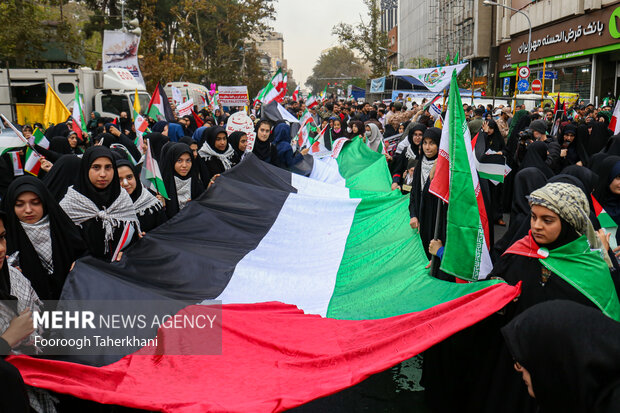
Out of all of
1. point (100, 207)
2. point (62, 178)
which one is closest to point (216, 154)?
point (62, 178)

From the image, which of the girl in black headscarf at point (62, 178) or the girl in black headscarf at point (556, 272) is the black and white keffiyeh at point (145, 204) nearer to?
the girl in black headscarf at point (62, 178)

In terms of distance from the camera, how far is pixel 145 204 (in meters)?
5.48

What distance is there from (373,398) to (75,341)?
2175 mm

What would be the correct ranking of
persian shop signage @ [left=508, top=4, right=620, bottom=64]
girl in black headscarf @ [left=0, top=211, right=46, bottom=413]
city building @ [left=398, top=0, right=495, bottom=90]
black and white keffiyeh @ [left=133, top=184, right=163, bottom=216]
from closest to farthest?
girl in black headscarf @ [left=0, top=211, right=46, bottom=413] < black and white keffiyeh @ [left=133, top=184, right=163, bottom=216] < persian shop signage @ [left=508, top=4, right=620, bottom=64] < city building @ [left=398, top=0, right=495, bottom=90]

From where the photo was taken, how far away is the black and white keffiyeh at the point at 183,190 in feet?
22.5

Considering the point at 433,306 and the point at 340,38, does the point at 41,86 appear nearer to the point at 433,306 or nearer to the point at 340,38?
the point at 433,306

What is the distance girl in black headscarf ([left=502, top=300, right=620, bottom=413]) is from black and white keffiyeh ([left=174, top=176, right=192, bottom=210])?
5.18 meters

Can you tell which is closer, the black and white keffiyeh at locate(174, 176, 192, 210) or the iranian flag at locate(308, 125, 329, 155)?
the black and white keffiyeh at locate(174, 176, 192, 210)

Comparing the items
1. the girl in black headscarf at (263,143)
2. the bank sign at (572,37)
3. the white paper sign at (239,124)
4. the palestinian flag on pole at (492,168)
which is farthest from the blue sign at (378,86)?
the palestinian flag on pole at (492,168)

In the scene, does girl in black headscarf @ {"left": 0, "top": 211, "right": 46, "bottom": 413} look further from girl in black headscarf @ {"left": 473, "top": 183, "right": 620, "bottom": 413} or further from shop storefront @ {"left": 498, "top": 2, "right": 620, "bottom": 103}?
shop storefront @ {"left": 498, "top": 2, "right": 620, "bottom": 103}

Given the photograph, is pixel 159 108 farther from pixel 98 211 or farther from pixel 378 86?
pixel 378 86

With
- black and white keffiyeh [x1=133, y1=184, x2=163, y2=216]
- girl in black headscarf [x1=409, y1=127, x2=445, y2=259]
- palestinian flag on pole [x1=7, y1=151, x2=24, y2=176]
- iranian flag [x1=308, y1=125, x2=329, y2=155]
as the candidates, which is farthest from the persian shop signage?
black and white keffiyeh [x1=133, y1=184, x2=163, y2=216]

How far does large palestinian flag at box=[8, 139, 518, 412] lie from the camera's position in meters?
3.16

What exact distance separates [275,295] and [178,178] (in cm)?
245
